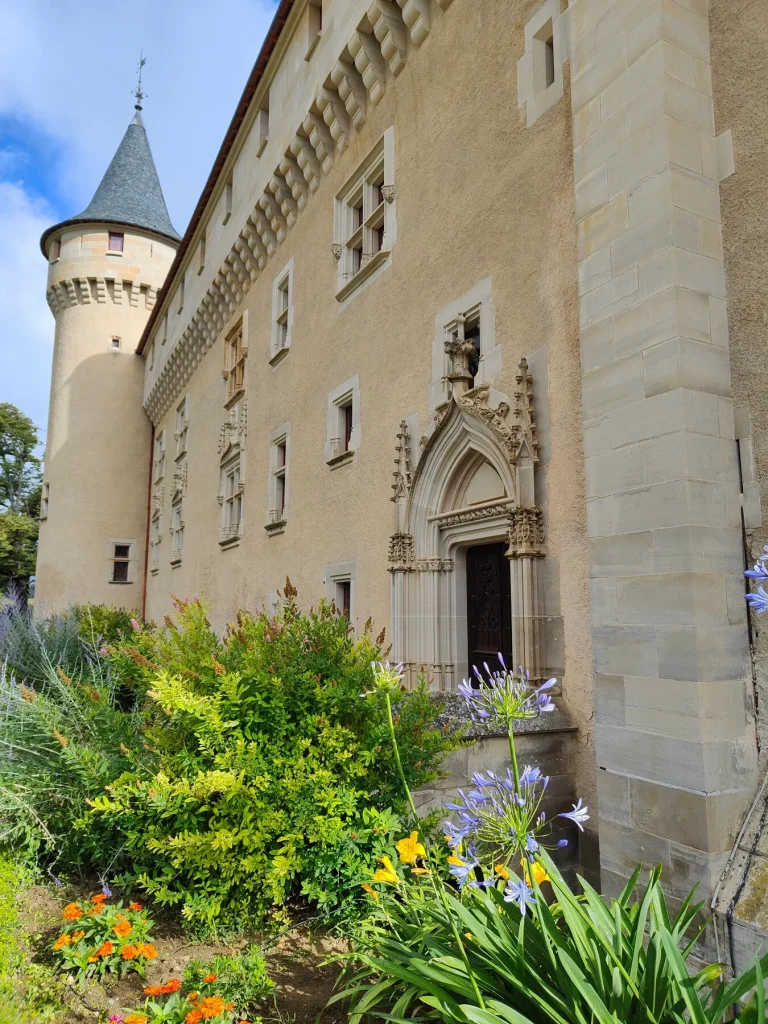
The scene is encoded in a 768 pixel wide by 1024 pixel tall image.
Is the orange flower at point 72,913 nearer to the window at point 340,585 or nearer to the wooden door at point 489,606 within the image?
the wooden door at point 489,606

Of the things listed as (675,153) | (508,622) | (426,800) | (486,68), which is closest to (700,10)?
(675,153)

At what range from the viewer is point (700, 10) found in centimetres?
438

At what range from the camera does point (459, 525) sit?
22.1ft

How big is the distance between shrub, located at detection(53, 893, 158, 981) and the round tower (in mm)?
20931

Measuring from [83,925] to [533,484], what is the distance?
4177 mm

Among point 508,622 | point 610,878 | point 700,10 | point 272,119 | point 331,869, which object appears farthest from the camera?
point 272,119

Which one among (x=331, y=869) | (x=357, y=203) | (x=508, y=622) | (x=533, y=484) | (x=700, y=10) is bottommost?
(x=331, y=869)

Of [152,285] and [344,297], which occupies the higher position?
[152,285]

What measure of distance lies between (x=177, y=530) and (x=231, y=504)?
5283 mm

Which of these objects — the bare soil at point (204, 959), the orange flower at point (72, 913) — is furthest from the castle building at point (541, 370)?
the orange flower at point (72, 913)

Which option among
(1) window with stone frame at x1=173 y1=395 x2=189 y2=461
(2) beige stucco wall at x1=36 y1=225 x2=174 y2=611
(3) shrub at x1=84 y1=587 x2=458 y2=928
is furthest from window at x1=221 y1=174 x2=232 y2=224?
(3) shrub at x1=84 y1=587 x2=458 y2=928

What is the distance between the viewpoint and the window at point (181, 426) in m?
18.7

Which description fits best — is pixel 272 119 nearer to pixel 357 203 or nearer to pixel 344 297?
pixel 357 203

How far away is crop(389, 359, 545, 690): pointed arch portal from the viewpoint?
548cm
